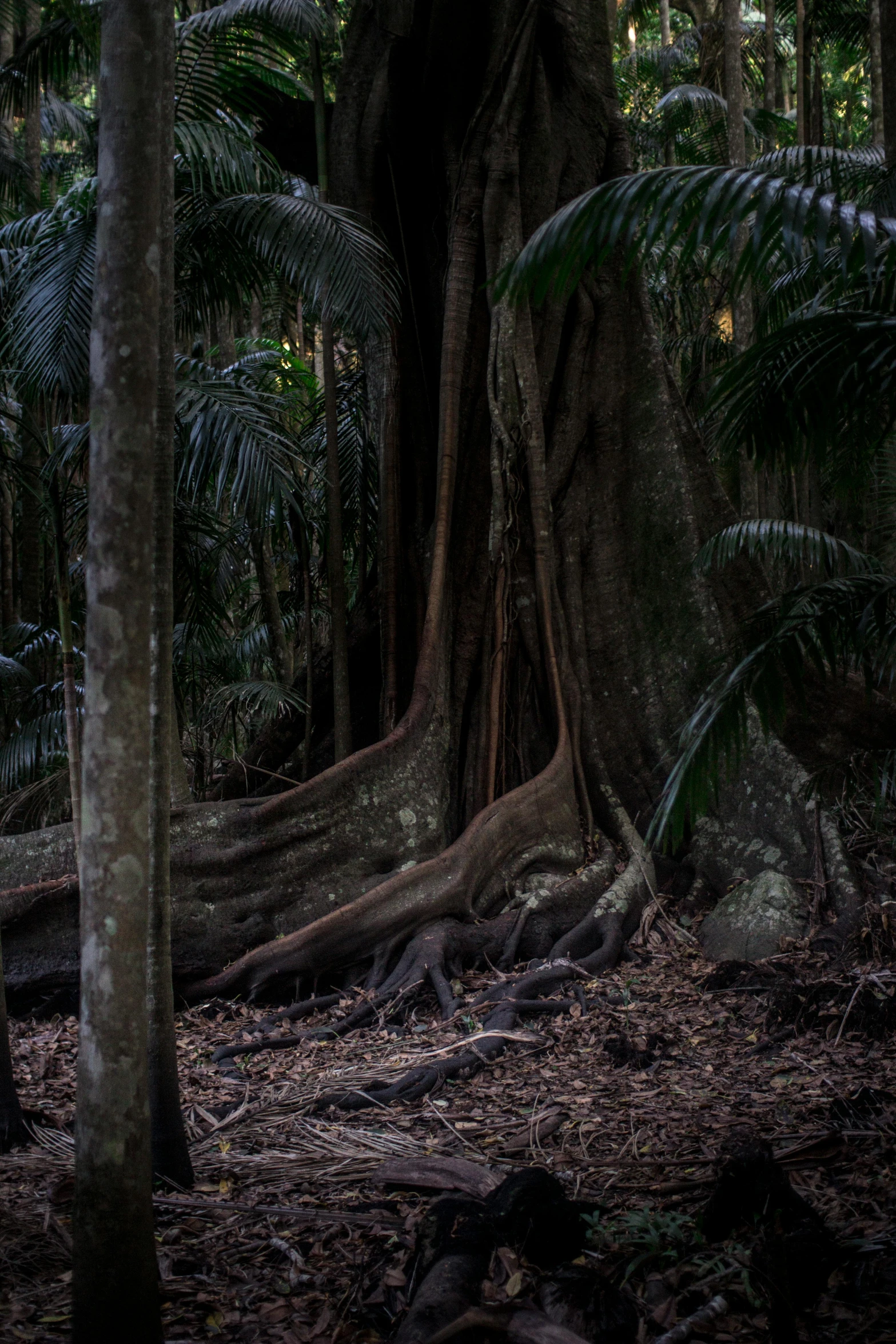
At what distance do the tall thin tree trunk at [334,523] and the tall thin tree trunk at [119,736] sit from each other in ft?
12.8

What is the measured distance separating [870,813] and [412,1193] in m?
3.42

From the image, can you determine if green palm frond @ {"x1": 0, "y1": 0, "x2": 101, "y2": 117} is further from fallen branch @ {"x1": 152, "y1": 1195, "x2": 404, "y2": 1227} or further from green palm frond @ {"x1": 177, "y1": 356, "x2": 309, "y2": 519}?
fallen branch @ {"x1": 152, "y1": 1195, "x2": 404, "y2": 1227}

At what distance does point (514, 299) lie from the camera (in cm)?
264

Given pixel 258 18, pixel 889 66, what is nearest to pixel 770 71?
pixel 258 18

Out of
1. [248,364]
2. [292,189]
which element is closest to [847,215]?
[292,189]

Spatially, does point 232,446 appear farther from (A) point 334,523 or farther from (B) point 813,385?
(B) point 813,385

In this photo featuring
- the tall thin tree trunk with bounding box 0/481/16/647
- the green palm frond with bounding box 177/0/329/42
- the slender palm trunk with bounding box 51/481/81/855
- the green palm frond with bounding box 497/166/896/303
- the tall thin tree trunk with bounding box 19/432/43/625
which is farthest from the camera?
the tall thin tree trunk with bounding box 0/481/16/647

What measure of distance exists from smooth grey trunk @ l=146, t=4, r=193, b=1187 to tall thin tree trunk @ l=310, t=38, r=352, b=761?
10.0ft

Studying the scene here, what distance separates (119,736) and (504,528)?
14.0ft

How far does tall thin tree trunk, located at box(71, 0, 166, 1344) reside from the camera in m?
1.79

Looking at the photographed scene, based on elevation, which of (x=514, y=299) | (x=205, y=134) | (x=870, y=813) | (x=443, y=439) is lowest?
(x=870, y=813)

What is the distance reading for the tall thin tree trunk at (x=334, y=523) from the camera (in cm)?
582

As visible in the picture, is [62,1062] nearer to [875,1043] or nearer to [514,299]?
Result: [875,1043]

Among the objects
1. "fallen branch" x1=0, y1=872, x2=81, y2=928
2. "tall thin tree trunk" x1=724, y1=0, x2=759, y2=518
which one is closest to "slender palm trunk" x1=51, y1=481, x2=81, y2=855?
"fallen branch" x1=0, y1=872, x2=81, y2=928
